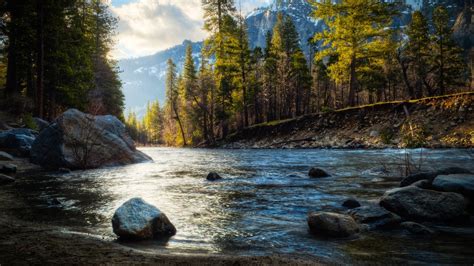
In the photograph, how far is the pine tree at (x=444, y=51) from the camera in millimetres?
40219

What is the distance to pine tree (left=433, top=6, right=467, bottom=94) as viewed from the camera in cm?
4022

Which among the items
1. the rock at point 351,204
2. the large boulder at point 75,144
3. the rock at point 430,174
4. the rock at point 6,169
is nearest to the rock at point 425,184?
the rock at point 430,174

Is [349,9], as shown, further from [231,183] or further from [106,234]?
[106,234]

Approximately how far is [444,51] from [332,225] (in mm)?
45075

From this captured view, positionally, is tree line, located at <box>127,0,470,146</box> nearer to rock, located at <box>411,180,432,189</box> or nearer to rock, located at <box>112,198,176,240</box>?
rock, located at <box>411,180,432,189</box>

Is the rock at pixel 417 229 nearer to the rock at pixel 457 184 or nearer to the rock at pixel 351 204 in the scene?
the rock at pixel 351 204

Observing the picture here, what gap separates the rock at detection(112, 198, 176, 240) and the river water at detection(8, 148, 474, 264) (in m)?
0.19

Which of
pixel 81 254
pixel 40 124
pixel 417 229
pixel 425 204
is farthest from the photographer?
pixel 40 124

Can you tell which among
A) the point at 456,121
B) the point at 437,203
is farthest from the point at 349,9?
the point at 437,203

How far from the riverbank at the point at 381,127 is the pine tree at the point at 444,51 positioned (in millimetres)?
19491

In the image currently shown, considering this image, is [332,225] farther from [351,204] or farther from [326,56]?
[326,56]

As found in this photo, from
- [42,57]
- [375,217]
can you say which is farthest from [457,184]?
[42,57]

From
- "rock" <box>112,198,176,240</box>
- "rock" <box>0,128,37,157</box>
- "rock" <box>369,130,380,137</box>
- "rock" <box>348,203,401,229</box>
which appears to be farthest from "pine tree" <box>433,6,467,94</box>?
"rock" <box>112,198,176,240</box>

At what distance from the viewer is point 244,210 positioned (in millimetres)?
6332
